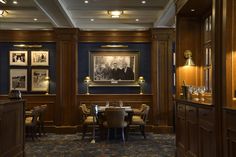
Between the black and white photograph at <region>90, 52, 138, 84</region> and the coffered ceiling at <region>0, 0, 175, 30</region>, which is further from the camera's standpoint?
the black and white photograph at <region>90, 52, 138, 84</region>

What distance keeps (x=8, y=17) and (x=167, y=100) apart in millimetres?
5820

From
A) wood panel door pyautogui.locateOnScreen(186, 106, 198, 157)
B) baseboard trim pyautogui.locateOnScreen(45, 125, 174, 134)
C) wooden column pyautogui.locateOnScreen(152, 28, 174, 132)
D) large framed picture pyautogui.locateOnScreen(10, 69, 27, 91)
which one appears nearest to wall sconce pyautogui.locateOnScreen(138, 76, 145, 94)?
wooden column pyautogui.locateOnScreen(152, 28, 174, 132)

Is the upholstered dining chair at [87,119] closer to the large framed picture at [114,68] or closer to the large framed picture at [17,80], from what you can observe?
the large framed picture at [114,68]

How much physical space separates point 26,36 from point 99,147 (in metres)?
5.29

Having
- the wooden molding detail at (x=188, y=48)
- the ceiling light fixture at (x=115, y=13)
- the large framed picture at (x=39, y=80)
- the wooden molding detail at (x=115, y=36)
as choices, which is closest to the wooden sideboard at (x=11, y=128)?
the wooden molding detail at (x=188, y=48)

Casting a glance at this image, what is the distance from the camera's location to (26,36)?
1189 centimetres

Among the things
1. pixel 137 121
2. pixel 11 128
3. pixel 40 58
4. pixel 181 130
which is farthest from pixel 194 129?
pixel 40 58

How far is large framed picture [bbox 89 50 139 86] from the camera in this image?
39.7 feet

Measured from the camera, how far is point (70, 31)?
11.4m

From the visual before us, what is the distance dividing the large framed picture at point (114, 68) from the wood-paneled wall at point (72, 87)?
0.54 metres

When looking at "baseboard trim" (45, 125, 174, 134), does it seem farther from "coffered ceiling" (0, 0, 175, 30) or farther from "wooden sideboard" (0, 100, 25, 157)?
"wooden sideboard" (0, 100, 25, 157)

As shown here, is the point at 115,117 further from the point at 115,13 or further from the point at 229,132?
the point at 229,132

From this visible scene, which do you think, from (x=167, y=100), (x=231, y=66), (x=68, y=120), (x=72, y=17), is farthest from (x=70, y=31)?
(x=231, y=66)

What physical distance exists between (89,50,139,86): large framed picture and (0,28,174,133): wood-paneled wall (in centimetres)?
54
